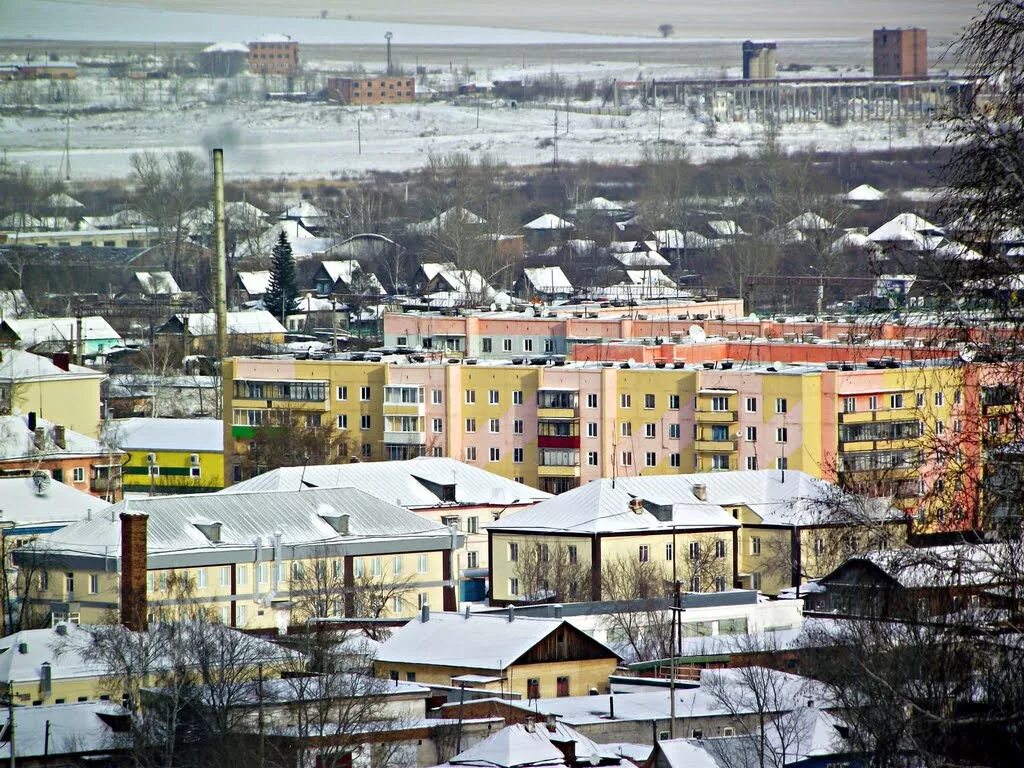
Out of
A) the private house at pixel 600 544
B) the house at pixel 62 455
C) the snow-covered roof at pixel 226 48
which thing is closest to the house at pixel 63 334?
the house at pixel 62 455

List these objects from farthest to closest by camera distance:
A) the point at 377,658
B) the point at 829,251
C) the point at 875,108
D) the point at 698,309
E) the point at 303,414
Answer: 1. the point at 875,108
2. the point at 829,251
3. the point at 698,309
4. the point at 303,414
5. the point at 377,658

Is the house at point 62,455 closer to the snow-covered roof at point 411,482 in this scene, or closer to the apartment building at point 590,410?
the apartment building at point 590,410

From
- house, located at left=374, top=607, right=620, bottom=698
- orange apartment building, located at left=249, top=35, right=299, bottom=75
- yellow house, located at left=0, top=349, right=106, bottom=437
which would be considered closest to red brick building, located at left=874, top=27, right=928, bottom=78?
orange apartment building, located at left=249, top=35, right=299, bottom=75

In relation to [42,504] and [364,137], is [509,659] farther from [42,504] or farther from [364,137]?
[364,137]

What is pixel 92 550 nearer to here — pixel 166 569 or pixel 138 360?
pixel 166 569

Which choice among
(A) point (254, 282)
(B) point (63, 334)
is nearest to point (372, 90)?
(A) point (254, 282)

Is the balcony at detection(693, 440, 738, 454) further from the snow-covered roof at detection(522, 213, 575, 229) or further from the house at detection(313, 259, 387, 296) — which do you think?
Answer: the snow-covered roof at detection(522, 213, 575, 229)

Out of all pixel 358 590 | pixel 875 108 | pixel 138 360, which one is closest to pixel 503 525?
pixel 358 590
